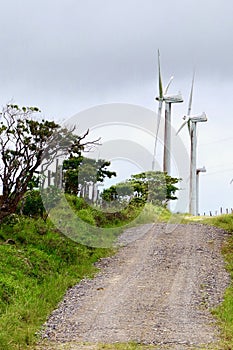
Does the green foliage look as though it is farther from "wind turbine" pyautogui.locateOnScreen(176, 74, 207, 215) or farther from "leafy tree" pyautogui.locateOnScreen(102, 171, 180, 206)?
"wind turbine" pyautogui.locateOnScreen(176, 74, 207, 215)

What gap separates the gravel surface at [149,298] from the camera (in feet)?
27.6

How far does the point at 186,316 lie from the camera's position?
31.3 ft

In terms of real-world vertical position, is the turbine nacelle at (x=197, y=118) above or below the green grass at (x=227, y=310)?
above

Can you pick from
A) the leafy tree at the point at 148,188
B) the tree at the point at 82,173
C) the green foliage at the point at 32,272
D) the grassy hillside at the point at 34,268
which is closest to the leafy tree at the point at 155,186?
the leafy tree at the point at 148,188

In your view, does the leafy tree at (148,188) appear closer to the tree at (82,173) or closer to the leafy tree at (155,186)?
the leafy tree at (155,186)

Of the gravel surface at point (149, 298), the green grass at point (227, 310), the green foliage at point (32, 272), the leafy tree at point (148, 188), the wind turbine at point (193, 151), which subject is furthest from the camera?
the wind turbine at point (193, 151)

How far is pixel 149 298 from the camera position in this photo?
1076cm

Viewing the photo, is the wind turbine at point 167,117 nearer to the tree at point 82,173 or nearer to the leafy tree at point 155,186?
the leafy tree at point 155,186

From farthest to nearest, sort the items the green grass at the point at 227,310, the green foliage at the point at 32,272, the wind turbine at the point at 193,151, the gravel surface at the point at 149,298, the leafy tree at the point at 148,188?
the wind turbine at the point at 193,151 < the leafy tree at the point at 148,188 < the green foliage at the point at 32,272 < the gravel surface at the point at 149,298 < the green grass at the point at 227,310

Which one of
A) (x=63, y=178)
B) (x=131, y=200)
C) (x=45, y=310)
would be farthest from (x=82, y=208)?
(x=45, y=310)

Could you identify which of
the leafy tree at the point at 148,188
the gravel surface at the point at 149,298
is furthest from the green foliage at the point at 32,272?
the leafy tree at the point at 148,188

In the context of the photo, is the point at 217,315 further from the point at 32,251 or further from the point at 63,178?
the point at 63,178

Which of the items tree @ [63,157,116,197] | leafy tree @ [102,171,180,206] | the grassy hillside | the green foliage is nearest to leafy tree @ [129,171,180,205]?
leafy tree @ [102,171,180,206]

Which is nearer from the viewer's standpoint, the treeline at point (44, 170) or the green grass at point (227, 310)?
the green grass at point (227, 310)
